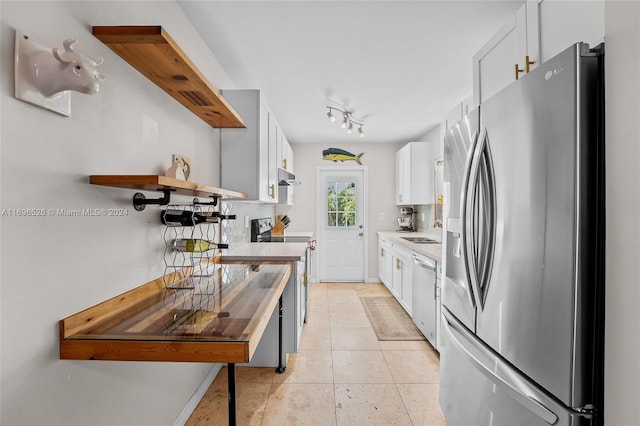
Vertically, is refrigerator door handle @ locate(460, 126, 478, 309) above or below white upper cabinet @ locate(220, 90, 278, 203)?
below

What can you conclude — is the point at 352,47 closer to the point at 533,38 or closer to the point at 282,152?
the point at 533,38

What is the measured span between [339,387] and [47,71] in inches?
93.9

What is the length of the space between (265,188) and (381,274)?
316 centimetres

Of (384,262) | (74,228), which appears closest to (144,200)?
(74,228)

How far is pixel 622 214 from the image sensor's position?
0.87m

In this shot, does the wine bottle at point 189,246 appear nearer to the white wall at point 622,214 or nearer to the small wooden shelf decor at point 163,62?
the small wooden shelf decor at point 163,62

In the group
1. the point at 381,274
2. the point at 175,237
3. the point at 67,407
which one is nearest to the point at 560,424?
the point at 67,407

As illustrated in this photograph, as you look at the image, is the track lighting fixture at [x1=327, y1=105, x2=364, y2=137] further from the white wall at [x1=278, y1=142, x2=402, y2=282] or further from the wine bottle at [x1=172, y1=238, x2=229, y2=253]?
the wine bottle at [x1=172, y1=238, x2=229, y2=253]

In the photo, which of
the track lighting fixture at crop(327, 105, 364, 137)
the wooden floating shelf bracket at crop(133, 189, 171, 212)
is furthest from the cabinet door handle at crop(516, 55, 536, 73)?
the track lighting fixture at crop(327, 105, 364, 137)

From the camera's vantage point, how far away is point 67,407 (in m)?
1.10

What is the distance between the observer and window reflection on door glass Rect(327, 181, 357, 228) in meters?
5.67

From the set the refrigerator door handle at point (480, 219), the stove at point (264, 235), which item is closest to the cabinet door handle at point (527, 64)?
the refrigerator door handle at point (480, 219)

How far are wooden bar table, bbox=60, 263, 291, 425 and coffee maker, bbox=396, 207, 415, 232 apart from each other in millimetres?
4049

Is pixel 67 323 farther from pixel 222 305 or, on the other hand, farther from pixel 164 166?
pixel 164 166
